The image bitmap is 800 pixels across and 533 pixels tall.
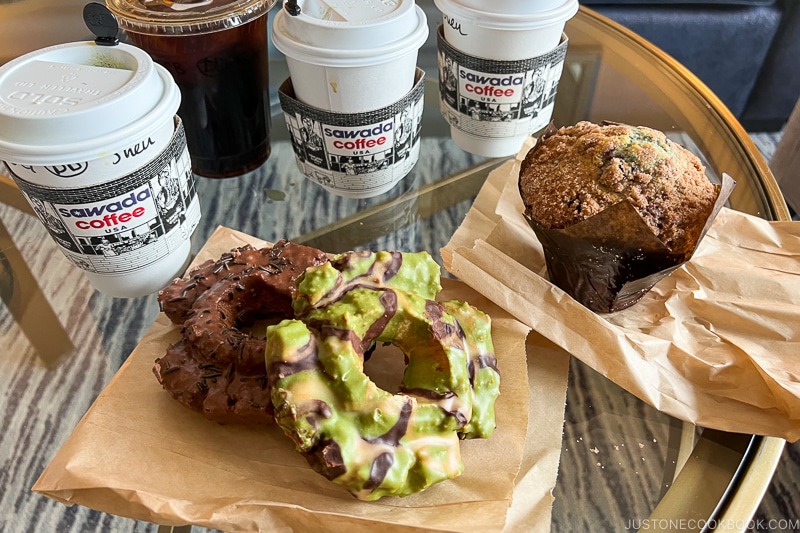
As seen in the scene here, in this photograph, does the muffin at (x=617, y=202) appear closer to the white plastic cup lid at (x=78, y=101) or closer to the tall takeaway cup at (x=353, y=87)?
the tall takeaway cup at (x=353, y=87)

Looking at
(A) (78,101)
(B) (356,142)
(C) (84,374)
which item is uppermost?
(A) (78,101)

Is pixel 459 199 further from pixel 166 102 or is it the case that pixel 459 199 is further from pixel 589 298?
pixel 166 102

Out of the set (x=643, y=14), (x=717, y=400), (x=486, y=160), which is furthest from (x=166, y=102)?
(x=643, y=14)

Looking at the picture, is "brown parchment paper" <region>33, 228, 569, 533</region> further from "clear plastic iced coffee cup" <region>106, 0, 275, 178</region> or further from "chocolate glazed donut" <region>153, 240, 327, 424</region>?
"clear plastic iced coffee cup" <region>106, 0, 275, 178</region>

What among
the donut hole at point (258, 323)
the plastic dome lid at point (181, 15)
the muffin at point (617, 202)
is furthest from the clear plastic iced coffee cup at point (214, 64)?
the muffin at point (617, 202)

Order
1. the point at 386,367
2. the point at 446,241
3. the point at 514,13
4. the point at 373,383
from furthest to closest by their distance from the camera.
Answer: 1. the point at 446,241
2. the point at 514,13
3. the point at 386,367
4. the point at 373,383

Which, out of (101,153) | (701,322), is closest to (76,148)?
(101,153)

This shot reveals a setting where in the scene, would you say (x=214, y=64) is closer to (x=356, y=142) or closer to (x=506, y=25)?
(x=356, y=142)
